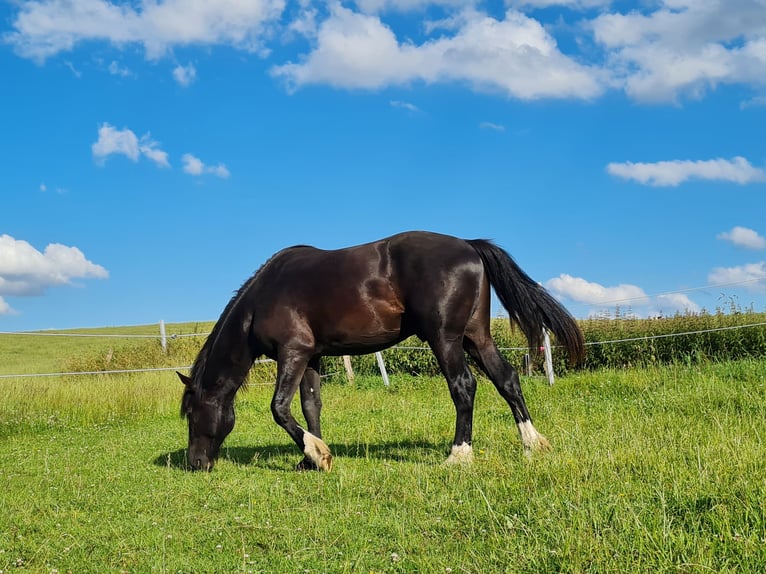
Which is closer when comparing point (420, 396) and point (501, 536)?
point (501, 536)

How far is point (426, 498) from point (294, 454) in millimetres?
3363

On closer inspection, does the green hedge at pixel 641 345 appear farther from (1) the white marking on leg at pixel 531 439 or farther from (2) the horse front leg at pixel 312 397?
(1) the white marking on leg at pixel 531 439

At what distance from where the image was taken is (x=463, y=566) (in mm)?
3473

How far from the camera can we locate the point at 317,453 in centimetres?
651

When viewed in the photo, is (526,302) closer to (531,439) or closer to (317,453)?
(531,439)

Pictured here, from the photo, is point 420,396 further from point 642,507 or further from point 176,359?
point 642,507

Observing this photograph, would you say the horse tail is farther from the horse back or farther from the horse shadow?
the horse shadow

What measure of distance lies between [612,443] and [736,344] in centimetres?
1013

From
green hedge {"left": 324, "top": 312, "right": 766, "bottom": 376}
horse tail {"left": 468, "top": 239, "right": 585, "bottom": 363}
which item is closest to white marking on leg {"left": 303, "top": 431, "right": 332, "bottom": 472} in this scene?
horse tail {"left": 468, "top": 239, "right": 585, "bottom": 363}

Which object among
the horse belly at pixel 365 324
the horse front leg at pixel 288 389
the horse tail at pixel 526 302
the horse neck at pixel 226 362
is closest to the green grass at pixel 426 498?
the horse front leg at pixel 288 389

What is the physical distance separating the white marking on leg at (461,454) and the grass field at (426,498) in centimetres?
15

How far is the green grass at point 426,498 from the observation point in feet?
11.7

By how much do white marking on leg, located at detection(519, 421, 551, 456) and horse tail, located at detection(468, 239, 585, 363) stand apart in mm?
875

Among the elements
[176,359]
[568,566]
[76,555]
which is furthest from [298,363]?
[176,359]
